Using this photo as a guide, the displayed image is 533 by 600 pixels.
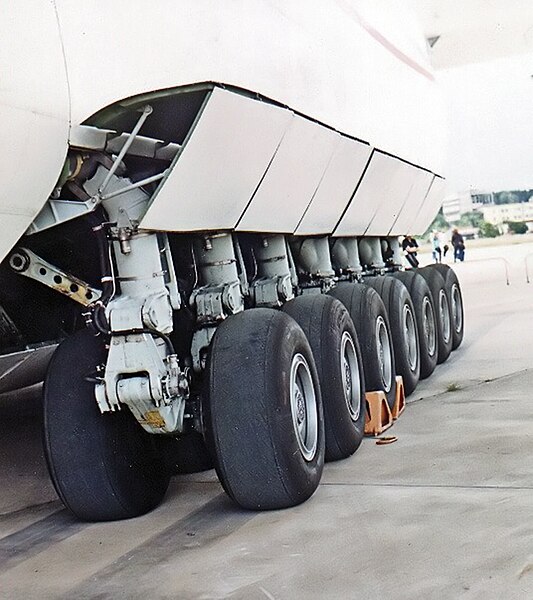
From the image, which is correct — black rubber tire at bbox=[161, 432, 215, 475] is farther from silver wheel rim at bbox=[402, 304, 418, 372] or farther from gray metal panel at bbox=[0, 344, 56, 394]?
silver wheel rim at bbox=[402, 304, 418, 372]

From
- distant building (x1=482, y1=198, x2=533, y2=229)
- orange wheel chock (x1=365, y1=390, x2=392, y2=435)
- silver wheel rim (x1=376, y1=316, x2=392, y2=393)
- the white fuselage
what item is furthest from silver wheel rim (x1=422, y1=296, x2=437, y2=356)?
distant building (x1=482, y1=198, x2=533, y2=229)

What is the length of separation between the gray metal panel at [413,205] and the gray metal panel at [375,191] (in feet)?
1.86

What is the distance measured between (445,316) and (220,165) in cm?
674

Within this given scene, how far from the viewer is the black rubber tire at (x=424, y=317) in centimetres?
996

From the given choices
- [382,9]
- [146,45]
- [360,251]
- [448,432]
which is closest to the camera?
[146,45]

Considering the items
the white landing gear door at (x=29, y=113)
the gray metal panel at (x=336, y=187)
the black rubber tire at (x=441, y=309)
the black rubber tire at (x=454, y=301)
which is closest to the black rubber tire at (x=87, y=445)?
the white landing gear door at (x=29, y=113)

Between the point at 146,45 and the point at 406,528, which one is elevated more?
the point at 146,45

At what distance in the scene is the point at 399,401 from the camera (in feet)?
26.9

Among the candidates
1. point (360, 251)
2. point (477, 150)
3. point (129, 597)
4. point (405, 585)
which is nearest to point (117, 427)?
point (129, 597)

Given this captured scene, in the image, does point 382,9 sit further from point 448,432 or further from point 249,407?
point 249,407

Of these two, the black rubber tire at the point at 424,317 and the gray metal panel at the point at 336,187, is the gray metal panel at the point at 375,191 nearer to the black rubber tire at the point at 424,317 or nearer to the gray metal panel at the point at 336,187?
the gray metal panel at the point at 336,187

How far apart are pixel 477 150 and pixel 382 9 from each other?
851 cm

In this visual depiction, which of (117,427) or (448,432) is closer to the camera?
(117,427)

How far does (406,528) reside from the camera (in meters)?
4.79
